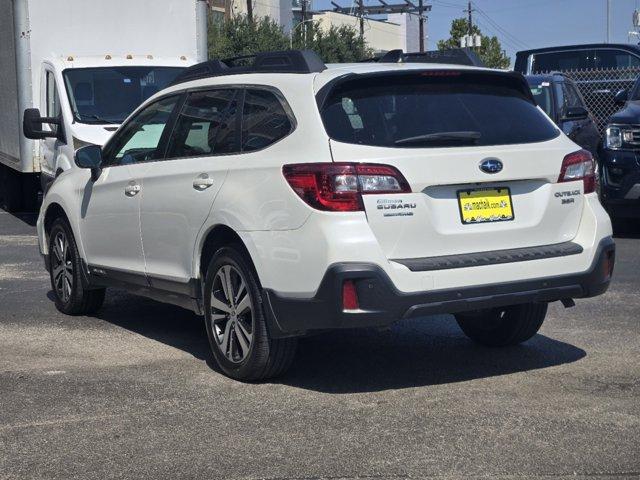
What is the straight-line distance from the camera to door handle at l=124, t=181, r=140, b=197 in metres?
7.70

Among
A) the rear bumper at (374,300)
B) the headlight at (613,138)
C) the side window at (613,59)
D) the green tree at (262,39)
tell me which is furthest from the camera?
the green tree at (262,39)

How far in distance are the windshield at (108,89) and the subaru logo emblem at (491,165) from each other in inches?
312

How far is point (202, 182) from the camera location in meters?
6.88

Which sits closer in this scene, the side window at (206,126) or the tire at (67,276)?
the side window at (206,126)

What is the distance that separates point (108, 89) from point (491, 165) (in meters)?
8.52

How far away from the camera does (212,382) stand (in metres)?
6.74

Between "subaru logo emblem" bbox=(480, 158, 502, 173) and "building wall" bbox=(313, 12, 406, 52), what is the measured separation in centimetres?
8202

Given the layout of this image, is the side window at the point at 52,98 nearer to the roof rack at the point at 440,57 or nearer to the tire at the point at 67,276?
the tire at the point at 67,276

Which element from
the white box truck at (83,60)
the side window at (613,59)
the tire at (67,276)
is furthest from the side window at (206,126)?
the side window at (613,59)

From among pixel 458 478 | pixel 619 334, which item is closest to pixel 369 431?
pixel 458 478

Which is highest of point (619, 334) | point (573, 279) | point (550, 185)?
point (550, 185)

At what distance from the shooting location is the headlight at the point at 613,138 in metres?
13.2

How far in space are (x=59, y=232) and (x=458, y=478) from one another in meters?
4.88

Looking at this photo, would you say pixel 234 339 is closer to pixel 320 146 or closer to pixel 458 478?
pixel 320 146
